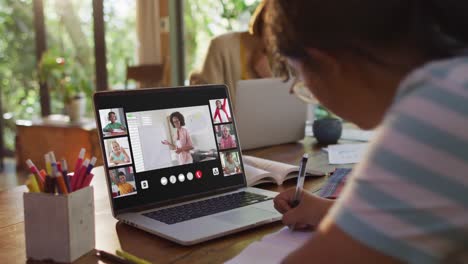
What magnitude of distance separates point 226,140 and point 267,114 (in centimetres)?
59

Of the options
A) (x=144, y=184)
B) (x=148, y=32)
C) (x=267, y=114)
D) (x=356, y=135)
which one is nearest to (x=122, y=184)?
(x=144, y=184)

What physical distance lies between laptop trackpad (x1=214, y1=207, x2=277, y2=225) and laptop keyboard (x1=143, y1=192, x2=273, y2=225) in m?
0.03

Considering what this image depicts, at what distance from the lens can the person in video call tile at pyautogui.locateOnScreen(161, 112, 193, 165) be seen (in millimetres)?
1146

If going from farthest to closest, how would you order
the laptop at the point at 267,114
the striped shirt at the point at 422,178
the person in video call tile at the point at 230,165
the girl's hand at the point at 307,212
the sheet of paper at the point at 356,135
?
the sheet of paper at the point at 356,135, the laptop at the point at 267,114, the person in video call tile at the point at 230,165, the girl's hand at the point at 307,212, the striped shirt at the point at 422,178

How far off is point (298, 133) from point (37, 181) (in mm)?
1252

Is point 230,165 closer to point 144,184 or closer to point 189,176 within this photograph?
point 189,176

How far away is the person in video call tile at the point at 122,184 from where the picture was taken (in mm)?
1039

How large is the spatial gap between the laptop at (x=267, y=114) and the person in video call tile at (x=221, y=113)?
17.4 inches

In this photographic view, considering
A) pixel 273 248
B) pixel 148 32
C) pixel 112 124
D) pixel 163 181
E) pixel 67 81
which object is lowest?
pixel 273 248

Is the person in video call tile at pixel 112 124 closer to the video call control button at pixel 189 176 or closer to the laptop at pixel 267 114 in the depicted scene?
the video call control button at pixel 189 176

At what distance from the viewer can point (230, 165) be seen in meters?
1.23

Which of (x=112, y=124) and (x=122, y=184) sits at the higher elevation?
(x=112, y=124)

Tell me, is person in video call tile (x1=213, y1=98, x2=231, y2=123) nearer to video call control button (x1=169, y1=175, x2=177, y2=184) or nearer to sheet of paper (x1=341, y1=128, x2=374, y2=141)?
video call control button (x1=169, y1=175, x2=177, y2=184)

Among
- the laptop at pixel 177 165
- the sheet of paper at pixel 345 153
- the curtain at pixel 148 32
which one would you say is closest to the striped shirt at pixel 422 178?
the laptop at pixel 177 165
